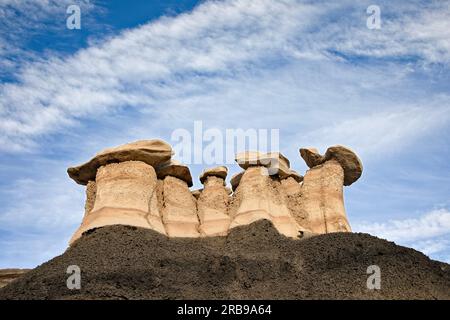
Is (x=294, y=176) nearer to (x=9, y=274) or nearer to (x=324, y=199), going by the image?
(x=324, y=199)

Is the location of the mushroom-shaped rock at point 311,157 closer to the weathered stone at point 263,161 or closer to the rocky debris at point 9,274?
the weathered stone at point 263,161

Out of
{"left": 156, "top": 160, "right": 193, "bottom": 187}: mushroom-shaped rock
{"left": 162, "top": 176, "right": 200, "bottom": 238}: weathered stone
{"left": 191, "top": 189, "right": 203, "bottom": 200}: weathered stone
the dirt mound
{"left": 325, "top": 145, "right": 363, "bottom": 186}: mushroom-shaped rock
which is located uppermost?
{"left": 325, "top": 145, "right": 363, "bottom": 186}: mushroom-shaped rock

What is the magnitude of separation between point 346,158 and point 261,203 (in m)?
6.32

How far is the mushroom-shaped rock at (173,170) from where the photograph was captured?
34.0m

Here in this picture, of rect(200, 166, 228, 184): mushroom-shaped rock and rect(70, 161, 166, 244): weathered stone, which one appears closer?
rect(70, 161, 166, 244): weathered stone

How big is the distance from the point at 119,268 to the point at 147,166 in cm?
957

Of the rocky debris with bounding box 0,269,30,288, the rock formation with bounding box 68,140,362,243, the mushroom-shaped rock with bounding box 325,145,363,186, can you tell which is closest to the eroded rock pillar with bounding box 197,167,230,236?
the rock formation with bounding box 68,140,362,243

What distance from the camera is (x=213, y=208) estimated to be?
1337 inches

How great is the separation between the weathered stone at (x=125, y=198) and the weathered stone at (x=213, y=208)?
2.81m

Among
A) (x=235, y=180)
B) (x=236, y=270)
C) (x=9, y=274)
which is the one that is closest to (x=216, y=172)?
(x=235, y=180)

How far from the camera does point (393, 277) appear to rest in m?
22.7

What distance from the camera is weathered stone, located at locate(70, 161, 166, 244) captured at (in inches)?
1155

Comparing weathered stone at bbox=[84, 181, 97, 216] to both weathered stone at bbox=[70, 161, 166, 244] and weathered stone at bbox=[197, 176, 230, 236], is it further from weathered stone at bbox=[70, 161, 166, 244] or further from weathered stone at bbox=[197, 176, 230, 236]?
weathered stone at bbox=[197, 176, 230, 236]
